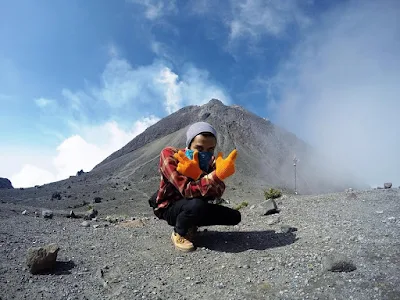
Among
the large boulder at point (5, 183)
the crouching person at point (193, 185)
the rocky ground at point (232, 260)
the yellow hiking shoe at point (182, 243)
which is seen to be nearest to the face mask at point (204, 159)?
the crouching person at point (193, 185)

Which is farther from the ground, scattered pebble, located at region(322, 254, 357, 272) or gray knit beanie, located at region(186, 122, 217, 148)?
gray knit beanie, located at region(186, 122, 217, 148)

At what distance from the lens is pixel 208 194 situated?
5.15 m

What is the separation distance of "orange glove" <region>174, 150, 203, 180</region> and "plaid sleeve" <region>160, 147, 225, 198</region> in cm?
12

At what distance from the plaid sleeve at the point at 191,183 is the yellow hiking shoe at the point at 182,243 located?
83 centimetres

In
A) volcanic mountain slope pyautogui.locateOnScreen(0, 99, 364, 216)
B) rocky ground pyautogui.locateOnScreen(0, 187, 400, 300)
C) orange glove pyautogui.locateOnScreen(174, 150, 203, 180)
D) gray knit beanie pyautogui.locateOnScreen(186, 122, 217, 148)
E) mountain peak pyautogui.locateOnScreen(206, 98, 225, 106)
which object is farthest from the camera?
mountain peak pyautogui.locateOnScreen(206, 98, 225, 106)

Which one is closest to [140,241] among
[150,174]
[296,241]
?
[296,241]

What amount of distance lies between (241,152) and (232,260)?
78.7 m

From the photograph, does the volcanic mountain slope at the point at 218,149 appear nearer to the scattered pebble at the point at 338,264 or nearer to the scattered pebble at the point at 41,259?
the scattered pebble at the point at 41,259

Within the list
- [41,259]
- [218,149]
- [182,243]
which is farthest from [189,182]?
[218,149]

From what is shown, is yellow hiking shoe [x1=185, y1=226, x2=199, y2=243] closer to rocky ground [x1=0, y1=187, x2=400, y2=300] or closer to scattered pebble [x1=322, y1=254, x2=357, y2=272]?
rocky ground [x1=0, y1=187, x2=400, y2=300]

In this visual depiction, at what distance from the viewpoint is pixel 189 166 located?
4969mm

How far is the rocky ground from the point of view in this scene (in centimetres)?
389

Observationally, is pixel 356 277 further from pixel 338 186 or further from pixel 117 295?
pixel 338 186

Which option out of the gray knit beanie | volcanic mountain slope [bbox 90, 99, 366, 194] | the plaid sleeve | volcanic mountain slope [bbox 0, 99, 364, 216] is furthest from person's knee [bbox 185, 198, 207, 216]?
volcanic mountain slope [bbox 90, 99, 366, 194]
